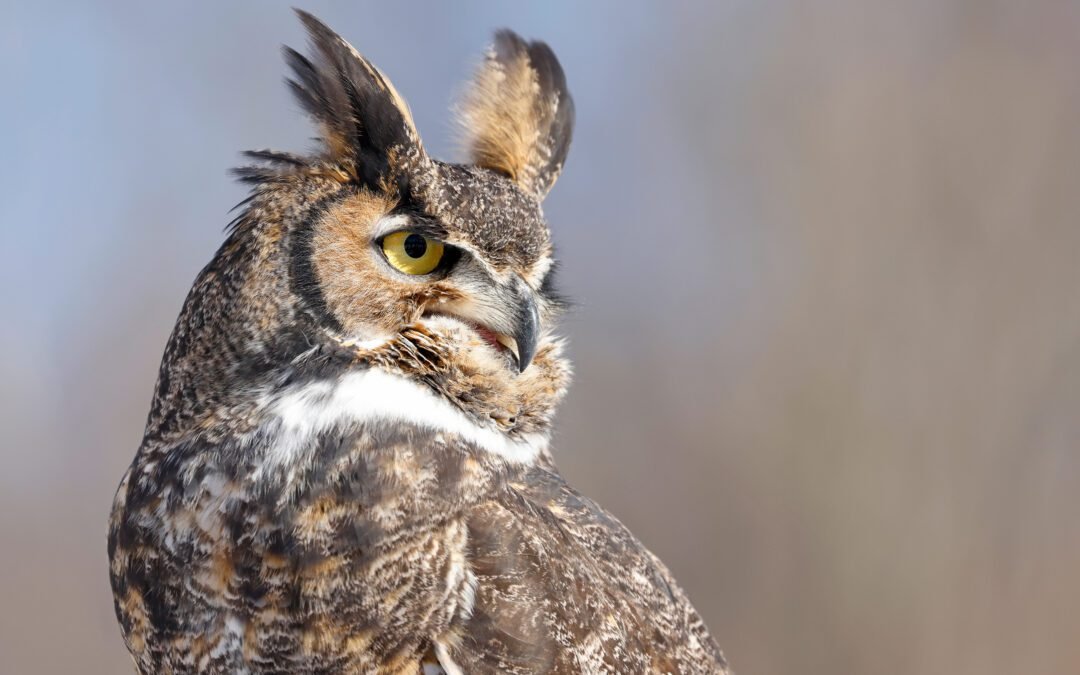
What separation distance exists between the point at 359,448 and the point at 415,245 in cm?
29

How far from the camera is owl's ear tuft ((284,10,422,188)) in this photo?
4.19ft

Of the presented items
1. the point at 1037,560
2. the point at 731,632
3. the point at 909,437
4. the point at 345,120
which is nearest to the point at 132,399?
the point at 731,632

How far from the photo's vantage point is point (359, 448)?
48.1 inches

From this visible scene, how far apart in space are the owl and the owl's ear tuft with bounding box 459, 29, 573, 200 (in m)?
0.27

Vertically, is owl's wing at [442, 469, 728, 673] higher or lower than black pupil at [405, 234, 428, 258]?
lower

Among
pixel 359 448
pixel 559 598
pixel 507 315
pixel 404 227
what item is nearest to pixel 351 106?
pixel 404 227

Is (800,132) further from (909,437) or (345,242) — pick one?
(345,242)

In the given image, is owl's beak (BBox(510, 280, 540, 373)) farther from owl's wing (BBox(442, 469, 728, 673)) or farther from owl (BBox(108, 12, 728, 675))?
owl's wing (BBox(442, 469, 728, 673))

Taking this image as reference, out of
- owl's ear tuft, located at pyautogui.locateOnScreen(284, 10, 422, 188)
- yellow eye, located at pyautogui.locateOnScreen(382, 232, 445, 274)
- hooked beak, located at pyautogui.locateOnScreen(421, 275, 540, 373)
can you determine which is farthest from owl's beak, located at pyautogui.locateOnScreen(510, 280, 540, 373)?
owl's ear tuft, located at pyautogui.locateOnScreen(284, 10, 422, 188)

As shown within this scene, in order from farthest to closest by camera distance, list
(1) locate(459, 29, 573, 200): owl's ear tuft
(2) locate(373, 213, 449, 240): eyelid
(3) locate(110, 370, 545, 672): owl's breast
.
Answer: (1) locate(459, 29, 573, 200): owl's ear tuft < (2) locate(373, 213, 449, 240): eyelid < (3) locate(110, 370, 545, 672): owl's breast

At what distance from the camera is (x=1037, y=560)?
3408 mm

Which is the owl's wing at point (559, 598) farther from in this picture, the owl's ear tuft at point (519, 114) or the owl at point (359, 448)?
the owl's ear tuft at point (519, 114)

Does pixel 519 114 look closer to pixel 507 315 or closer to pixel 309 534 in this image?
pixel 507 315

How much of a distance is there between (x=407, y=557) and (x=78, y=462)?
3189 mm
